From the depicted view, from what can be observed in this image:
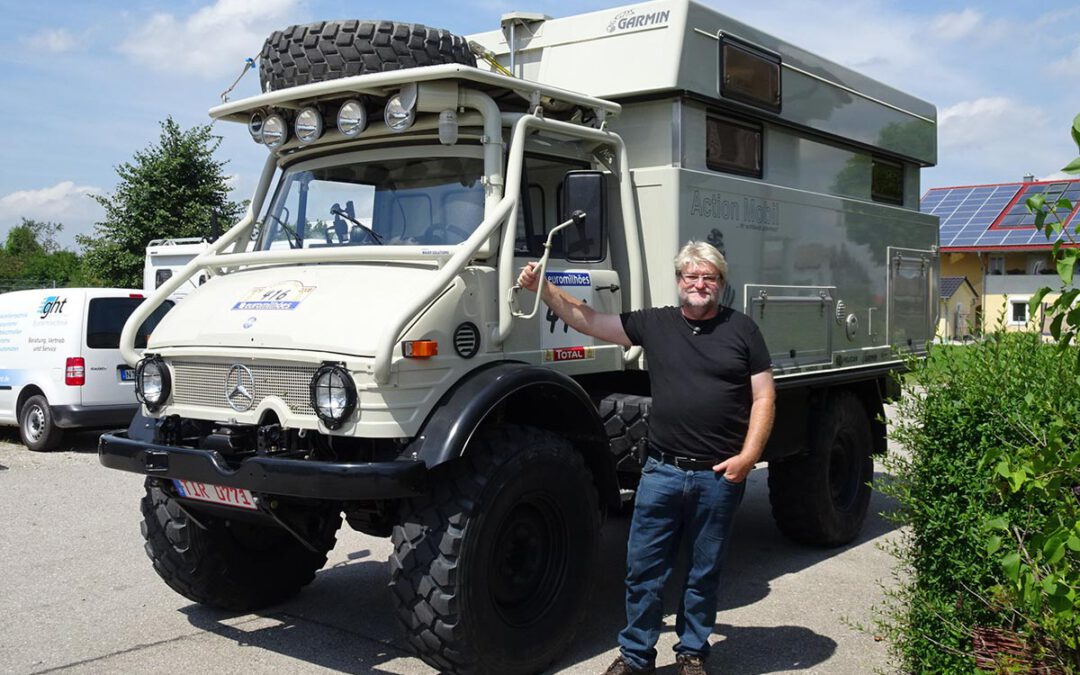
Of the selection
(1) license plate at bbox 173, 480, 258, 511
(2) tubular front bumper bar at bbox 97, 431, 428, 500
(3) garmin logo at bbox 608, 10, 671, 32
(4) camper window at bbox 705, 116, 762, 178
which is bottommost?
(1) license plate at bbox 173, 480, 258, 511

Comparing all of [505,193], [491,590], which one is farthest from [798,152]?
[491,590]

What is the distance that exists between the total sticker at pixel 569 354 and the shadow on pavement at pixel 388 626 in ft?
4.99

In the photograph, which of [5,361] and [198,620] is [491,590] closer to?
[198,620]

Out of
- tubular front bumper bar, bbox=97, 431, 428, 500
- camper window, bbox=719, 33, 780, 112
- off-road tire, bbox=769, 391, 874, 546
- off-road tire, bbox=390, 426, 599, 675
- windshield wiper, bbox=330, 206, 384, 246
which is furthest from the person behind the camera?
off-road tire, bbox=769, 391, 874, 546

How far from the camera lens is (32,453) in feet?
41.5

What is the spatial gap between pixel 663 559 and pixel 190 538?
257cm

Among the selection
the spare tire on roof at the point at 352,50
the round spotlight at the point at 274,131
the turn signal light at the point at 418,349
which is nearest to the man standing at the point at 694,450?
the turn signal light at the point at 418,349

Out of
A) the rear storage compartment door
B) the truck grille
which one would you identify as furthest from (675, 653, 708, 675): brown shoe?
the rear storage compartment door

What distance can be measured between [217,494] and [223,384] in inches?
20.5

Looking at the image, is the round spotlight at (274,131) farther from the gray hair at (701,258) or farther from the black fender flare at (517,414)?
the gray hair at (701,258)

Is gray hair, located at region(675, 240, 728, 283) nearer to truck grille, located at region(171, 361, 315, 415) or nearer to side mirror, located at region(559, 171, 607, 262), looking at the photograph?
side mirror, located at region(559, 171, 607, 262)

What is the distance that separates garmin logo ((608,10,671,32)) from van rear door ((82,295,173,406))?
322 inches

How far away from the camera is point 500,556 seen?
486 cm

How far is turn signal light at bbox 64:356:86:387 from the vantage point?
12414 millimetres
